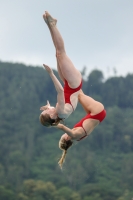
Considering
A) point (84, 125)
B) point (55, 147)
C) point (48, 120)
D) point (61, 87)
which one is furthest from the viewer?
point (55, 147)

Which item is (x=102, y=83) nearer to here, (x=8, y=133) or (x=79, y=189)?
(x=8, y=133)

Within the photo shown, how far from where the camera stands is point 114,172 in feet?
236

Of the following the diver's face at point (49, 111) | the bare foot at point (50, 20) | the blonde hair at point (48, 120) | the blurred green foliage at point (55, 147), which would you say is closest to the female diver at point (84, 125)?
the blonde hair at point (48, 120)

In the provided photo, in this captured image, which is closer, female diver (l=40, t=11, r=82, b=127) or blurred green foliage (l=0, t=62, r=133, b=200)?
female diver (l=40, t=11, r=82, b=127)

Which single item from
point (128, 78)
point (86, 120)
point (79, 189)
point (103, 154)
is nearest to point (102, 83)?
point (128, 78)

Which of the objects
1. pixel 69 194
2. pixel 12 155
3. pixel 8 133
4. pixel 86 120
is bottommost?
pixel 86 120

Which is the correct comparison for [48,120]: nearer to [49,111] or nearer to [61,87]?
[49,111]

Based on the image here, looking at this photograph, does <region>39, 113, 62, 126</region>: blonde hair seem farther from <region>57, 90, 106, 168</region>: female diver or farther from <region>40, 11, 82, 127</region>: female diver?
<region>57, 90, 106, 168</region>: female diver

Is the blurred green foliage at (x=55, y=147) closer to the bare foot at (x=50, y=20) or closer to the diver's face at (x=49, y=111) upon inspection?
the diver's face at (x=49, y=111)

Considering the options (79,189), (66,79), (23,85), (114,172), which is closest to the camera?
(66,79)

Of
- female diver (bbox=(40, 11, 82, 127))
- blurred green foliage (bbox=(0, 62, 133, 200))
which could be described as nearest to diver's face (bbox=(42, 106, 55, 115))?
female diver (bbox=(40, 11, 82, 127))

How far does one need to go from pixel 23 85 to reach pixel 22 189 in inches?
1389

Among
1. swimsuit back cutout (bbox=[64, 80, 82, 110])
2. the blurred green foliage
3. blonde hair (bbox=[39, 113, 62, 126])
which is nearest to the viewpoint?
blonde hair (bbox=[39, 113, 62, 126])

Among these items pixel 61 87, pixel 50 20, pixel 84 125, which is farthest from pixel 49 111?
pixel 50 20
